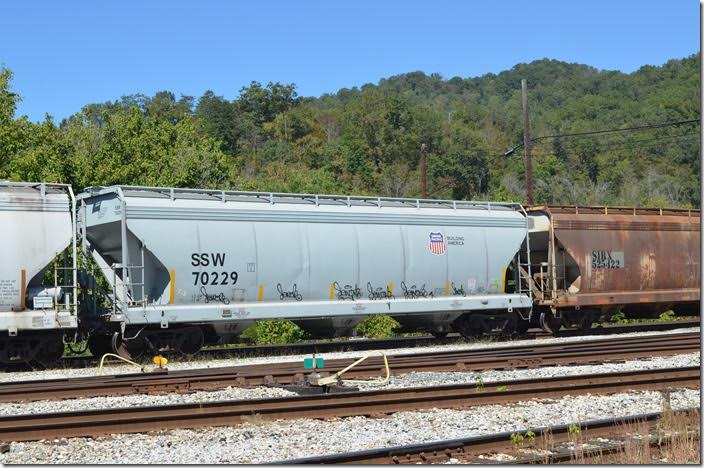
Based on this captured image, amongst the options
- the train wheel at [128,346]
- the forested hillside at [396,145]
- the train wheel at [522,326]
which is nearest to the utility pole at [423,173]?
the forested hillside at [396,145]

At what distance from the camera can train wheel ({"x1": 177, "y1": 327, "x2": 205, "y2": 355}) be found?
19.2 m

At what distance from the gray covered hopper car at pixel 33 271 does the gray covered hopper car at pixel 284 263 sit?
103 cm

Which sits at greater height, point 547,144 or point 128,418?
point 547,144

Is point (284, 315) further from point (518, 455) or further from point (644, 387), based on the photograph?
point (518, 455)

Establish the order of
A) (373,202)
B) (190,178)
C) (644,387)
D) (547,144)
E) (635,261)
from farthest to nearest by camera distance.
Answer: (547,144) < (190,178) < (635,261) < (373,202) < (644,387)

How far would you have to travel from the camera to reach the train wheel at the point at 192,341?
1919 cm

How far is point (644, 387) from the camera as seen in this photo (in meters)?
13.0

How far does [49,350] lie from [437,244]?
9.86 m

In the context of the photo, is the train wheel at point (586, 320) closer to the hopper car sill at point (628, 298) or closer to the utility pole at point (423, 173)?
the hopper car sill at point (628, 298)

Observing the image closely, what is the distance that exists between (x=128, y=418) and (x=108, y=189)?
9278 millimetres

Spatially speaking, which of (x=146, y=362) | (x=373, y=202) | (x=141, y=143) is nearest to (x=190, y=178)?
(x=141, y=143)

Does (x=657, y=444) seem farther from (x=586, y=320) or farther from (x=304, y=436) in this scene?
(x=586, y=320)

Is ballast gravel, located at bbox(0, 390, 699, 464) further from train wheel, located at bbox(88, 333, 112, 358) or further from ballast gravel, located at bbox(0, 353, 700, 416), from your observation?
train wheel, located at bbox(88, 333, 112, 358)

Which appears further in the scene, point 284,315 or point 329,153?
point 329,153
